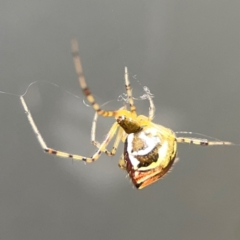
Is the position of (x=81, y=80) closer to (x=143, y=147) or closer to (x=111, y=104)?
(x=143, y=147)

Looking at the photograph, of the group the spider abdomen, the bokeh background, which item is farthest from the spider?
the bokeh background

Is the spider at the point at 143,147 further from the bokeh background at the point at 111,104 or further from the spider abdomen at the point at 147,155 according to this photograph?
the bokeh background at the point at 111,104

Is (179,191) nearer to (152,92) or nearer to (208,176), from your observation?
(208,176)

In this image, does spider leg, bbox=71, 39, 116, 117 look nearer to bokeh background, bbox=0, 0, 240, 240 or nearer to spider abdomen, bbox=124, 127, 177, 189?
spider abdomen, bbox=124, 127, 177, 189

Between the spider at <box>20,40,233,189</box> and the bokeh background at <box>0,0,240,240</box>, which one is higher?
the bokeh background at <box>0,0,240,240</box>

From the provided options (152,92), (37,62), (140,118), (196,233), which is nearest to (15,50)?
(37,62)

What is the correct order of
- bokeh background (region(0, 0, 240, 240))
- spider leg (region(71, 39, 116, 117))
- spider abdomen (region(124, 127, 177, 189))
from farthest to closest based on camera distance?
bokeh background (region(0, 0, 240, 240))
spider abdomen (region(124, 127, 177, 189))
spider leg (region(71, 39, 116, 117))

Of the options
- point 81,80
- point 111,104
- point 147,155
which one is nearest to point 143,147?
point 147,155

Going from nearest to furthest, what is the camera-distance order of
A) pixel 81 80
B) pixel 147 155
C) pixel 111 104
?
pixel 81 80 → pixel 147 155 → pixel 111 104

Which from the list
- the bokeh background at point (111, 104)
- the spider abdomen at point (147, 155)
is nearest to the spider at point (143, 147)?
the spider abdomen at point (147, 155)
